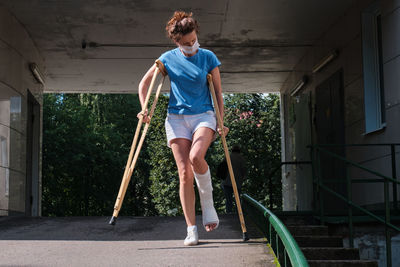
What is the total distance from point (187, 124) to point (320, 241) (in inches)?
145

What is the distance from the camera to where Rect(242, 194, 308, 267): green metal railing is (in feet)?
10.9

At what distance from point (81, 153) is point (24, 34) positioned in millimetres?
18806

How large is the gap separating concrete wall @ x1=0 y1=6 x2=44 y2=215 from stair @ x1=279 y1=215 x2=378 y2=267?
5.38m

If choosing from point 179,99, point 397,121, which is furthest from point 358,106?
point 179,99

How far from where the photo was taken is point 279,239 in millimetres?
4922

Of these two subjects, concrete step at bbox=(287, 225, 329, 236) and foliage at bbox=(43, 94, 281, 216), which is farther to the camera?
foliage at bbox=(43, 94, 281, 216)

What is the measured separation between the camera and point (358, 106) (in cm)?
1116

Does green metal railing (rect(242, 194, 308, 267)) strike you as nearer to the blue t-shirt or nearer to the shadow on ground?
the shadow on ground

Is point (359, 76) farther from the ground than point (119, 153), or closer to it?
closer to it

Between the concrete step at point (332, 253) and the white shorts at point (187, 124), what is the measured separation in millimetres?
2841

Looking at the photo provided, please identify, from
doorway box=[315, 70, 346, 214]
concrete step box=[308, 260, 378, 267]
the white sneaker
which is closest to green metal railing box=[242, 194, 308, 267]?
the white sneaker

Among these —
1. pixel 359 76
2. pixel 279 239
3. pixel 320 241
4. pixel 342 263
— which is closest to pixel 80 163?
pixel 359 76

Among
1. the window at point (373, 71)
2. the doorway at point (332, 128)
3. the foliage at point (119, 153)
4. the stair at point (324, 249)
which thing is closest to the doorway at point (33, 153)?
the doorway at point (332, 128)

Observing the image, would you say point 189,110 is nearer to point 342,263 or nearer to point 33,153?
point 342,263
